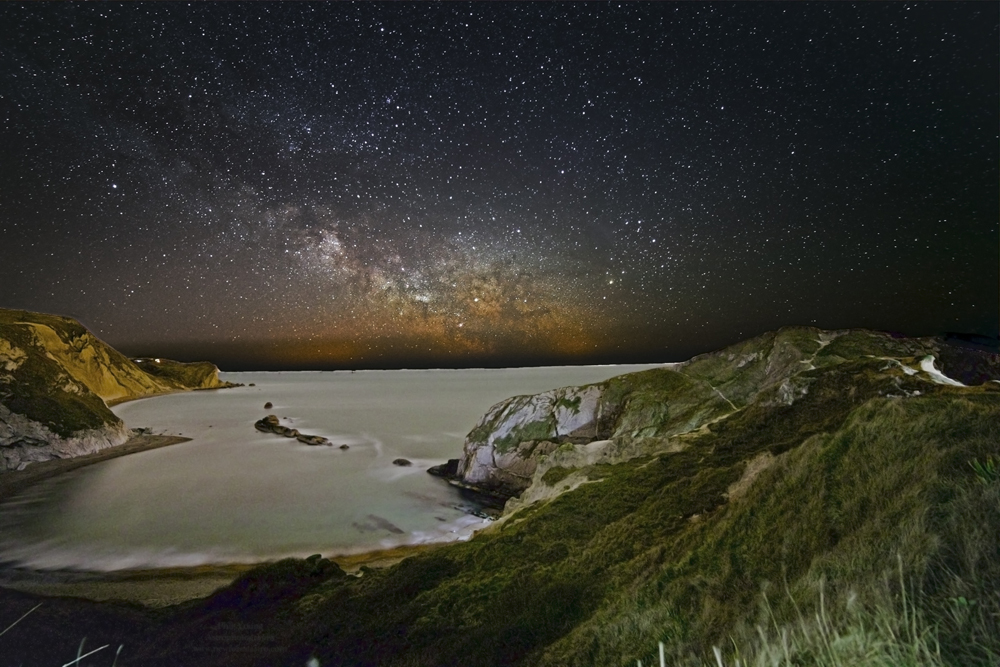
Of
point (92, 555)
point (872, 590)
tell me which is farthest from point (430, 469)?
point (872, 590)

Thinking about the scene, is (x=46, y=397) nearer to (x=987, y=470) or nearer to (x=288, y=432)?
(x=288, y=432)

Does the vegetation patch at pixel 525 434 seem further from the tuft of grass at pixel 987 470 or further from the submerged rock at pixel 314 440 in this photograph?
the submerged rock at pixel 314 440

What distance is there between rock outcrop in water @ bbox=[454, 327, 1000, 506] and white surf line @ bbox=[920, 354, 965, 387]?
0.08 metres

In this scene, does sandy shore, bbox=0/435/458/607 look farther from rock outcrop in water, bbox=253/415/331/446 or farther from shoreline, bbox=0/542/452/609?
rock outcrop in water, bbox=253/415/331/446

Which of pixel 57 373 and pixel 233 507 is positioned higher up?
pixel 57 373

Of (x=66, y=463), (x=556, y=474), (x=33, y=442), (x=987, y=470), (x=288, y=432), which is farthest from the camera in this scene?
(x=288, y=432)

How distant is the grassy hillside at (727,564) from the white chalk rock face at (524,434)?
7.89 m

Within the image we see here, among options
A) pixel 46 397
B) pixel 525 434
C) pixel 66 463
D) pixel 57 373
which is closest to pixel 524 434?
pixel 525 434

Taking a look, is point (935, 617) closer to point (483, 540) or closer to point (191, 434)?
point (483, 540)

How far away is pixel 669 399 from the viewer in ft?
63.0

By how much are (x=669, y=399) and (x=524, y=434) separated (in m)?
7.64

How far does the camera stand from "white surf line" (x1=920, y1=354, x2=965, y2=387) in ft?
36.6

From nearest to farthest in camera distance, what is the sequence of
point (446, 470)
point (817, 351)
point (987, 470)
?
point (987, 470) → point (817, 351) → point (446, 470)

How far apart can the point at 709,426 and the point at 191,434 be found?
5342 centimetres
